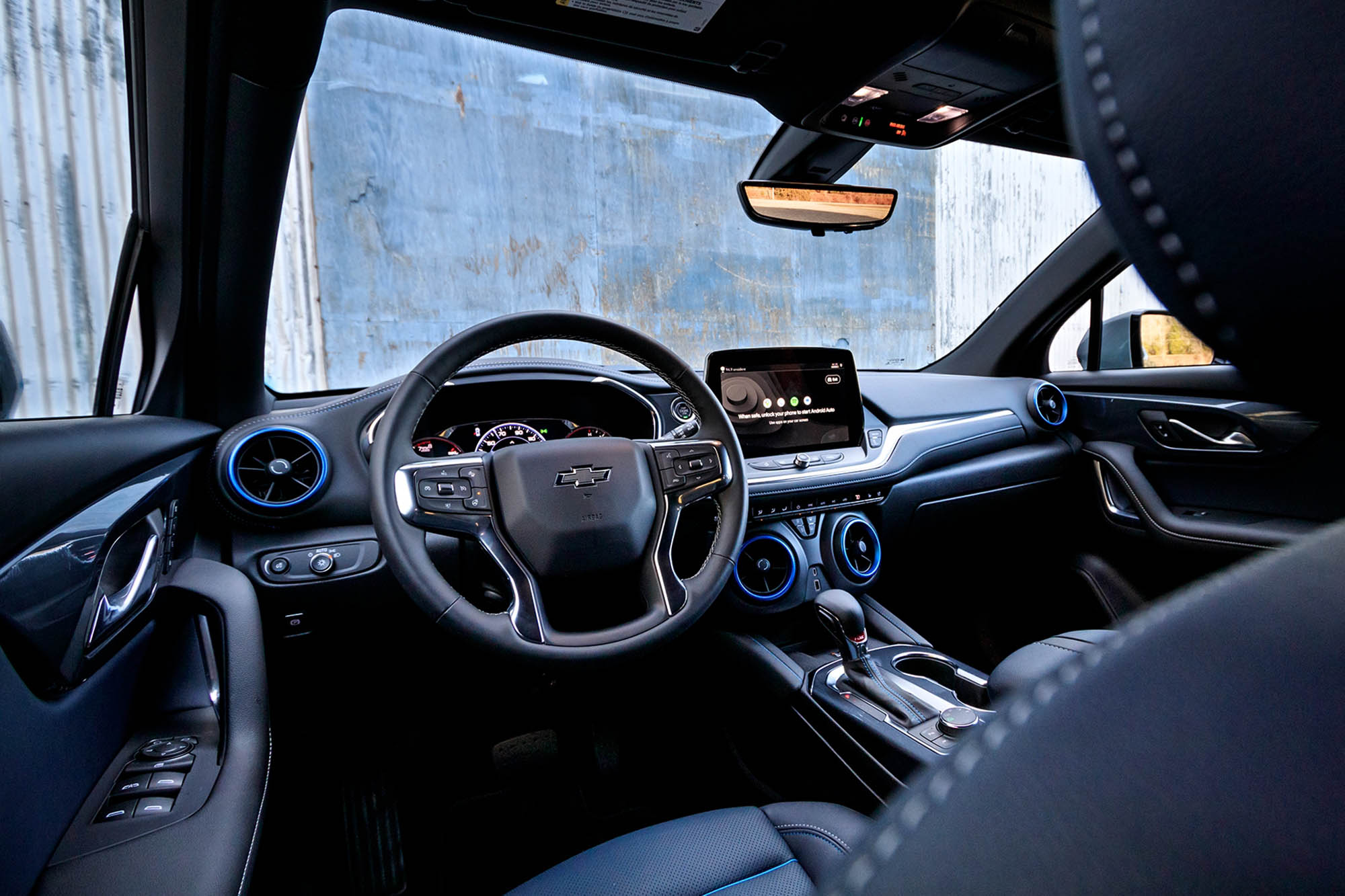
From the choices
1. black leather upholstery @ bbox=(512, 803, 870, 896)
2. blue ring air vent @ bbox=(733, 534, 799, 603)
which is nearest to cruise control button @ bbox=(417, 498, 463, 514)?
black leather upholstery @ bbox=(512, 803, 870, 896)

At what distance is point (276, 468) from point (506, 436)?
52cm

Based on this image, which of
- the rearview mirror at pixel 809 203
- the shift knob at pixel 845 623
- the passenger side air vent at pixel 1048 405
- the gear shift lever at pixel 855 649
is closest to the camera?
the gear shift lever at pixel 855 649

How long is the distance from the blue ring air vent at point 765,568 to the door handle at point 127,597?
1317 millimetres

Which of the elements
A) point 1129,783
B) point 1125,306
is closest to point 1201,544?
point 1125,306

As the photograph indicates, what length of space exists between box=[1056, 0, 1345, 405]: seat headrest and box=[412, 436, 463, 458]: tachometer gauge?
1626 millimetres

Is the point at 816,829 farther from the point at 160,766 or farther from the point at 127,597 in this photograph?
the point at 127,597

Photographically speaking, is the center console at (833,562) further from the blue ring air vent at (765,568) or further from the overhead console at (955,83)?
the overhead console at (955,83)

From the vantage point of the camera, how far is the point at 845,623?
1.83 metres

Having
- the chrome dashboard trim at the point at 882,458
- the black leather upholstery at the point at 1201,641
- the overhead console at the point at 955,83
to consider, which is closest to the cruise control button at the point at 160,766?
the black leather upholstery at the point at 1201,641

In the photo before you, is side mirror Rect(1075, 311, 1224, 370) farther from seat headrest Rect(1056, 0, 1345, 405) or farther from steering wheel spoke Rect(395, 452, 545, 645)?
seat headrest Rect(1056, 0, 1345, 405)

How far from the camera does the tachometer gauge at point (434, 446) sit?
1.77 metres

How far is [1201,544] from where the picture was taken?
2266 millimetres

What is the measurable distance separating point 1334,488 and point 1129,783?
248cm

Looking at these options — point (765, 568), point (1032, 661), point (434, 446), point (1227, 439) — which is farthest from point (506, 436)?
point (1227, 439)
